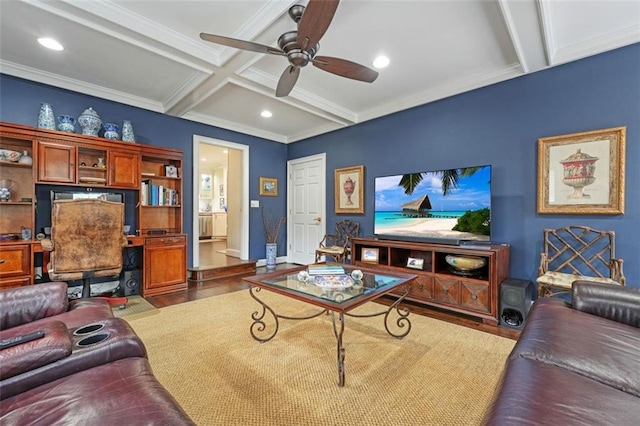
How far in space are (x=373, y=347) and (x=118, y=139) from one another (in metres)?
3.84

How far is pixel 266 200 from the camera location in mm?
5457

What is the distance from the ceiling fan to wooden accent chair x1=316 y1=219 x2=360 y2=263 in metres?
2.46

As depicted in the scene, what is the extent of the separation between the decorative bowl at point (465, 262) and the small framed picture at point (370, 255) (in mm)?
825

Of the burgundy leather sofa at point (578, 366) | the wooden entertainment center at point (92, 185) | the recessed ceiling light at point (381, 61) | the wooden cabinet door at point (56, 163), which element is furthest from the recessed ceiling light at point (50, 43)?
the burgundy leather sofa at point (578, 366)

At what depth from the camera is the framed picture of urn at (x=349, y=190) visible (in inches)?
174

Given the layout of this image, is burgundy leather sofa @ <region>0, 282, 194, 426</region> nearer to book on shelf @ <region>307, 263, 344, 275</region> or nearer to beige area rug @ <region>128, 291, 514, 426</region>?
beige area rug @ <region>128, 291, 514, 426</region>

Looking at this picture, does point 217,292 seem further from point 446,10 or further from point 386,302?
point 446,10

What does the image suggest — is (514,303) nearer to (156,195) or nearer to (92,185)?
(156,195)

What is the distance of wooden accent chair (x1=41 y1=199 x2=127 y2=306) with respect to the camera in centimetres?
248

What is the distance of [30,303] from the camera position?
1.44 metres

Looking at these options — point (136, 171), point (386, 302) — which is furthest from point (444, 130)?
point (136, 171)

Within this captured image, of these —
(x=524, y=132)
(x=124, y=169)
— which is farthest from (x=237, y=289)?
(x=524, y=132)

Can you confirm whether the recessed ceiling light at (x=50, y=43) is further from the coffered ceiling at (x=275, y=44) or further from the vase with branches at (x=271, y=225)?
the vase with branches at (x=271, y=225)

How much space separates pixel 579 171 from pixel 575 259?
830 mm
